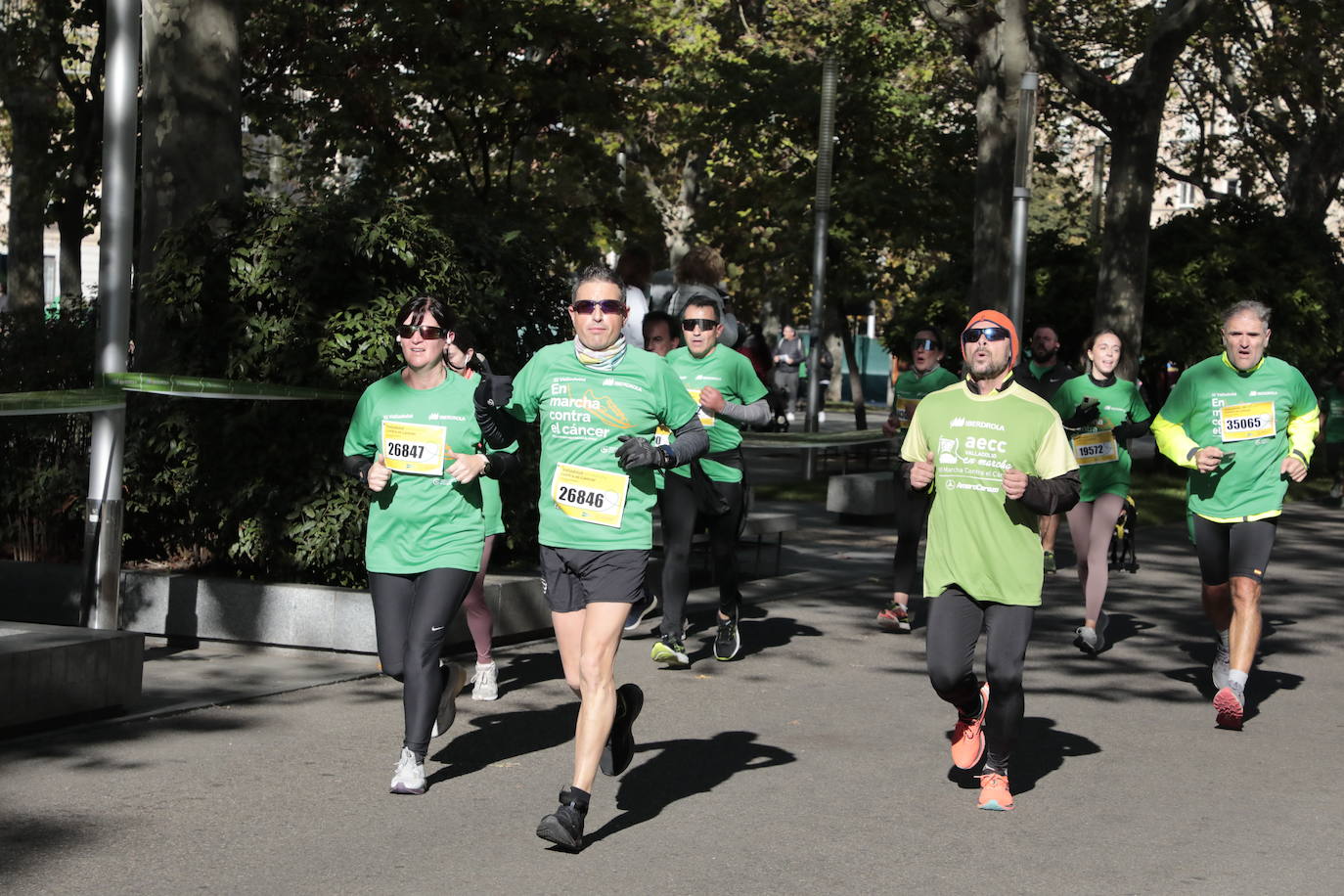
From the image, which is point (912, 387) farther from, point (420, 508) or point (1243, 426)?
point (420, 508)

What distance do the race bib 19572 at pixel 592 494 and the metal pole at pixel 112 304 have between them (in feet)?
11.6

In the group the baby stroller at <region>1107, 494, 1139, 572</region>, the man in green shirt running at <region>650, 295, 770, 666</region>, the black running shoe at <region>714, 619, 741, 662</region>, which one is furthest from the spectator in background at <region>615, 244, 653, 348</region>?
the baby stroller at <region>1107, 494, 1139, 572</region>

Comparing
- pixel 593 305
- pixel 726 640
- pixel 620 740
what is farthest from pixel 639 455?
pixel 726 640

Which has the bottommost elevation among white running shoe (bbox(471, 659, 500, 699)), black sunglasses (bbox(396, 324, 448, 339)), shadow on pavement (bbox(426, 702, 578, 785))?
shadow on pavement (bbox(426, 702, 578, 785))

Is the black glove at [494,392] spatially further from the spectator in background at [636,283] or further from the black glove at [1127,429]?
the black glove at [1127,429]

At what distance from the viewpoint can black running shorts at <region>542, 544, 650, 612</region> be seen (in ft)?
20.2

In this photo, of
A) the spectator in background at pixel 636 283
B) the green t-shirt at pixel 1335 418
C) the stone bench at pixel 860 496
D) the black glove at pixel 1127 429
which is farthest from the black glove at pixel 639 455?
the green t-shirt at pixel 1335 418

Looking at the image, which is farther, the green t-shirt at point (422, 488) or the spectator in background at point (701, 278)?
the spectator in background at point (701, 278)

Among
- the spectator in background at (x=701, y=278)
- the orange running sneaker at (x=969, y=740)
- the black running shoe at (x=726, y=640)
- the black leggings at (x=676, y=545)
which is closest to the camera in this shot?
the orange running sneaker at (x=969, y=740)

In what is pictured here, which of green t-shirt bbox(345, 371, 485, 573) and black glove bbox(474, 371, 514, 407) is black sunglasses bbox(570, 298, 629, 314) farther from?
green t-shirt bbox(345, 371, 485, 573)

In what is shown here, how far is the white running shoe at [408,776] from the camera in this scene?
662cm

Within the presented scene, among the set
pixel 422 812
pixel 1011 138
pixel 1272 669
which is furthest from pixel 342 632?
pixel 1011 138

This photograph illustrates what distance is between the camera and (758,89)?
30609 mm

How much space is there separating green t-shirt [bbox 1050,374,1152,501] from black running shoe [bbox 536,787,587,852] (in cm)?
541
